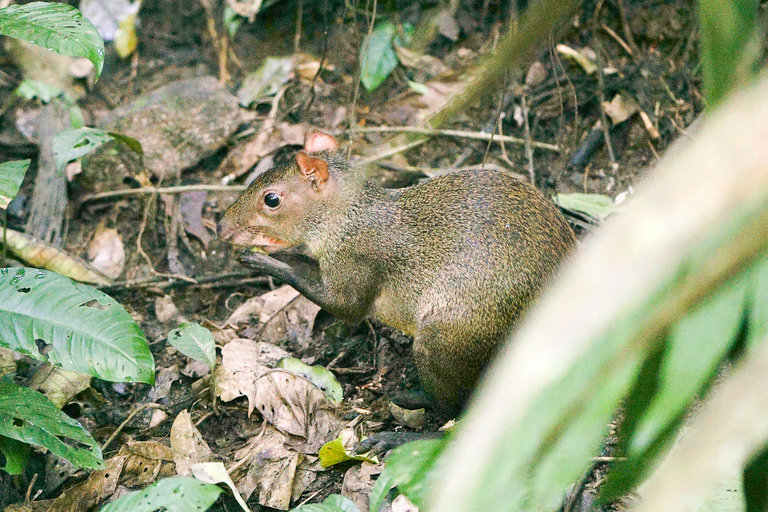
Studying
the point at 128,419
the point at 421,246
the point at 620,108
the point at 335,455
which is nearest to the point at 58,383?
the point at 128,419

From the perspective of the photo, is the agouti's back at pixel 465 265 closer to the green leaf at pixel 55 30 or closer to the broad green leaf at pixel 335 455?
the broad green leaf at pixel 335 455

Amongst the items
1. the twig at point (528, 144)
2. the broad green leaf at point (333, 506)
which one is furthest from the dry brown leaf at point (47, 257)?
the twig at point (528, 144)

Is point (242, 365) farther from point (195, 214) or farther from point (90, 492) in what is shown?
point (195, 214)

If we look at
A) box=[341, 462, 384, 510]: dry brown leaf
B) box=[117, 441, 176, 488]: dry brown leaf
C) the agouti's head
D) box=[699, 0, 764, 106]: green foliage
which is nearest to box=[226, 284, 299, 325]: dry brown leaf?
the agouti's head

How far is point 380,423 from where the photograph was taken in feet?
12.0

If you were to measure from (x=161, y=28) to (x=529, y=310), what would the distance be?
454 centimetres

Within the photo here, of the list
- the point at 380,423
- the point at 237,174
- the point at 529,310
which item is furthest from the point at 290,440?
the point at 237,174

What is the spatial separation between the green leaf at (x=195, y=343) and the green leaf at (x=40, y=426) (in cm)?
→ 79

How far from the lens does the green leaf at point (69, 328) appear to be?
2812mm

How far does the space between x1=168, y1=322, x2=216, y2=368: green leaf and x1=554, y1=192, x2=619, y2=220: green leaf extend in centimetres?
233

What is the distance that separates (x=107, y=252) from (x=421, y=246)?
2521mm

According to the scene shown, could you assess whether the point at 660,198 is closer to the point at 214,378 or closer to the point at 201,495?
the point at 201,495

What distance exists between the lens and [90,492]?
3.12m

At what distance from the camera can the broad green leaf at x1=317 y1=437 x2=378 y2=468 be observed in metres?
3.10
